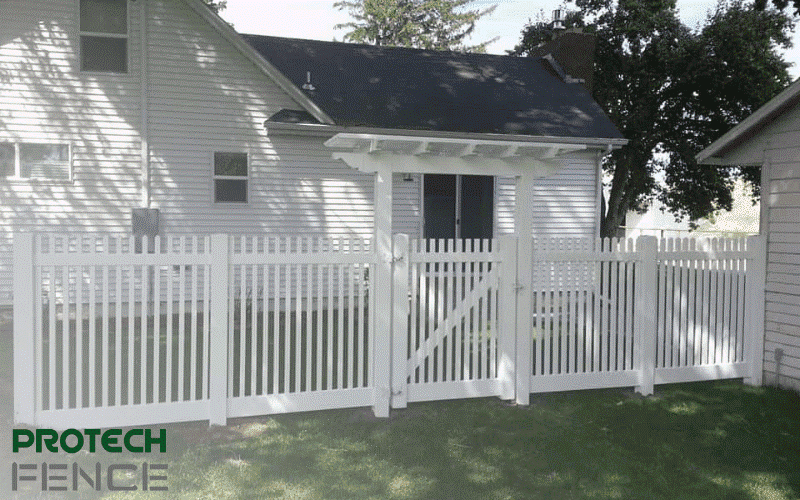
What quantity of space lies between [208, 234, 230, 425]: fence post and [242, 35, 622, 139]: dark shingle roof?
689 centimetres

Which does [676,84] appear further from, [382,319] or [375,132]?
[382,319]

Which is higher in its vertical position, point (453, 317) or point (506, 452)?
point (453, 317)

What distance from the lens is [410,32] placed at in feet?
118

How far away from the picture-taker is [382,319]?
5.73m

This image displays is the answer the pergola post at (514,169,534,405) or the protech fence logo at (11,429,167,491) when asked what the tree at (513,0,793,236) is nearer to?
the pergola post at (514,169,534,405)

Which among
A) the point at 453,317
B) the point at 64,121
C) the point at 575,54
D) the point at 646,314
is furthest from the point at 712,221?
the point at 453,317

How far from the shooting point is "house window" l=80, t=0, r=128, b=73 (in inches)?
439

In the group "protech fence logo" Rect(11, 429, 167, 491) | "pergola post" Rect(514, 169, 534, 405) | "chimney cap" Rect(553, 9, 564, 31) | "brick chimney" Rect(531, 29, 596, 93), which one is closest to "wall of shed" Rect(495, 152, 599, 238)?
"brick chimney" Rect(531, 29, 596, 93)

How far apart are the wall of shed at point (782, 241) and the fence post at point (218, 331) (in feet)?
18.7

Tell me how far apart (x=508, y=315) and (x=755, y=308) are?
3061 millimetres

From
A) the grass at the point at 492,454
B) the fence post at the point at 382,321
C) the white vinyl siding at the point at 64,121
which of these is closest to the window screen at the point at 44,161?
the white vinyl siding at the point at 64,121

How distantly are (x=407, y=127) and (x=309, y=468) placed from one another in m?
8.52

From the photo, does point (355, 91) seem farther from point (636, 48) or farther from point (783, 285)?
point (636, 48)

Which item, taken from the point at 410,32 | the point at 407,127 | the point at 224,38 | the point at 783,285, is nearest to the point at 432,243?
the point at 783,285
